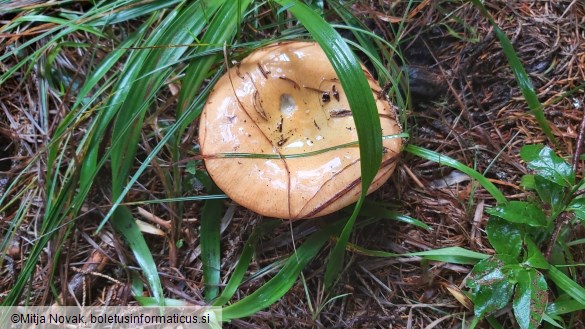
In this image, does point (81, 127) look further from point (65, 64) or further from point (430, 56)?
point (430, 56)

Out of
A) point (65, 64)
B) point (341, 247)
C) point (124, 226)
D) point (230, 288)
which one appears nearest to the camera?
point (341, 247)

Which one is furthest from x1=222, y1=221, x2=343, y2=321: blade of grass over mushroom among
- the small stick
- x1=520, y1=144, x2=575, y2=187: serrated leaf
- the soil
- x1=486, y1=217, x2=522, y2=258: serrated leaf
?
the small stick

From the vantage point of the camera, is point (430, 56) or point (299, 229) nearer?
point (299, 229)

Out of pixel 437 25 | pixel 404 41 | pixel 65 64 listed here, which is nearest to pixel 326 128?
pixel 404 41

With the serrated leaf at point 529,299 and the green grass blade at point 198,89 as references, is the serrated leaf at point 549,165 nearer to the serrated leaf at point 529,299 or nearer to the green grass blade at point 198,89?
the serrated leaf at point 529,299

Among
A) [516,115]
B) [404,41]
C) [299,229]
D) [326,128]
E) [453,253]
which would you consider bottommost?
[453,253]

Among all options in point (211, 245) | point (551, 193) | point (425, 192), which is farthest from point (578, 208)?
point (211, 245)
